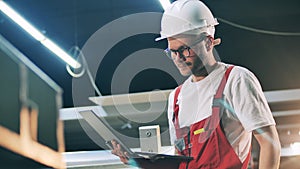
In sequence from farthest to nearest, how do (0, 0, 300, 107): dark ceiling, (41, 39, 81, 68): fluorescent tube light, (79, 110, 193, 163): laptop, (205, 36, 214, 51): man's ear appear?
(41, 39, 81, 68): fluorescent tube light < (0, 0, 300, 107): dark ceiling < (205, 36, 214, 51): man's ear < (79, 110, 193, 163): laptop

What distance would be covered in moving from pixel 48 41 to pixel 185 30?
173 cm

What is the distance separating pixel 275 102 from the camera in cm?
264

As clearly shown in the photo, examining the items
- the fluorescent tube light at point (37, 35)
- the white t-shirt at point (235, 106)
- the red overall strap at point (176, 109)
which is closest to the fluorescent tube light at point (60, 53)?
the fluorescent tube light at point (37, 35)

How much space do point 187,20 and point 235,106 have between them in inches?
15.2

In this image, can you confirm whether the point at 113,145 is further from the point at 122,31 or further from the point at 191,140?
the point at 122,31

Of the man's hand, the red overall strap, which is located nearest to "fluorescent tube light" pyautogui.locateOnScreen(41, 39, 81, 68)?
the red overall strap

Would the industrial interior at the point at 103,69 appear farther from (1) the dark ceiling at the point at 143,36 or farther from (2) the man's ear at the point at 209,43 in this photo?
(2) the man's ear at the point at 209,43

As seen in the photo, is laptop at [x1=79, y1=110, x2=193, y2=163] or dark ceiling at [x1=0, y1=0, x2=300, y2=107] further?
dark ceiling at [x1=0, y1=0, x2=300, y2=107]

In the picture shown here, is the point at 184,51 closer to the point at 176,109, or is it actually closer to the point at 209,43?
the point at 209,43

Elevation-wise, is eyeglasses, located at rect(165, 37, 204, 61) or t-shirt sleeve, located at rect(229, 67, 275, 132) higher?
eyeglasses, located at rect(165, 37, 204, 61)

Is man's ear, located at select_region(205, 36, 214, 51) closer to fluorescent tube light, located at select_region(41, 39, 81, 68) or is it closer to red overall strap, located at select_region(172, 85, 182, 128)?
red overall strap, located at select_region(172, 85, 182, 128)

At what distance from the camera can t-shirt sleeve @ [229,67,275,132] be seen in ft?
5.46

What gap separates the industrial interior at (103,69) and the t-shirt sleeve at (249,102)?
1.79 feet

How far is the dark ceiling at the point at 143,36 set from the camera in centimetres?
299
